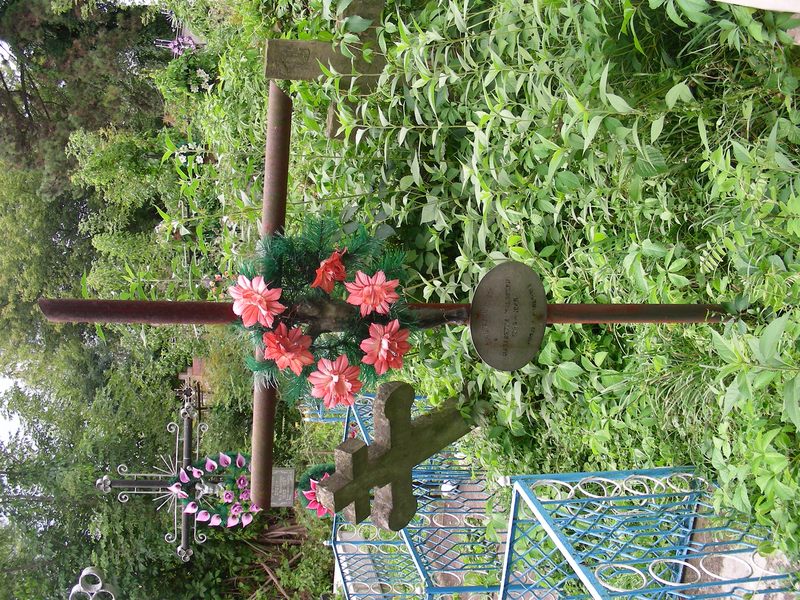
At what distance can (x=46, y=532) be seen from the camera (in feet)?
21.9

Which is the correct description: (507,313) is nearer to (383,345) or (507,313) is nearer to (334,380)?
(383,345)

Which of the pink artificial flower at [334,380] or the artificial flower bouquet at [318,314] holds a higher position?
the artificial flower bouquet at [318,314]

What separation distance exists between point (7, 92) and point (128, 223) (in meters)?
3.20

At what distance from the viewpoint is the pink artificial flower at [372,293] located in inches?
50.3

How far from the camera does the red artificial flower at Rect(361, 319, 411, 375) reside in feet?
4.27

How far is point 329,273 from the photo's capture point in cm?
128

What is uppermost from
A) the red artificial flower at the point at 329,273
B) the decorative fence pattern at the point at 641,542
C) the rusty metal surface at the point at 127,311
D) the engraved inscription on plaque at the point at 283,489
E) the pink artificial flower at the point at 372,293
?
the red artificial flower at the point at 329,273

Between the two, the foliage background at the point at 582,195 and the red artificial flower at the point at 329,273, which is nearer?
the red artificial flower at the point at 329,273

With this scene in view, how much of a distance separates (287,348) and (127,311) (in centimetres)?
30

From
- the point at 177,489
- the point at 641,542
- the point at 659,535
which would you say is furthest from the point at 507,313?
the point at 177,489

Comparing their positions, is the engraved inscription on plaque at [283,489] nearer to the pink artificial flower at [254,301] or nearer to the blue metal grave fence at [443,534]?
the blue metal grave fence at [443,534]

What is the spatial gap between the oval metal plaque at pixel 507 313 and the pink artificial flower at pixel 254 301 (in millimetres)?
453

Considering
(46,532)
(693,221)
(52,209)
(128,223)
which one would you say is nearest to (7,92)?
(52,209)

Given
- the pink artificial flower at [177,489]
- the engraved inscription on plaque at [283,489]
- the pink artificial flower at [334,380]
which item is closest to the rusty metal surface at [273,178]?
the pink artificial flower at [334,380]
